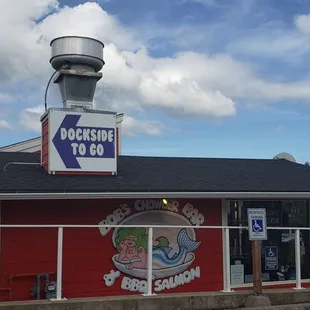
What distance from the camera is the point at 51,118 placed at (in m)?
9.91

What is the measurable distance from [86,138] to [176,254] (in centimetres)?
295

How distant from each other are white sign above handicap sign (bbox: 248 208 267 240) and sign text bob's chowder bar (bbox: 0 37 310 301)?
21.9 inches

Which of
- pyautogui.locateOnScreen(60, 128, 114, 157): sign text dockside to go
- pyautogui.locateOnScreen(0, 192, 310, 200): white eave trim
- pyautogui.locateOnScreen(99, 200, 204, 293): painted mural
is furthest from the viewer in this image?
pyautogui.locateOnScreen(60, 128, 114, 157): sign text dockside to go

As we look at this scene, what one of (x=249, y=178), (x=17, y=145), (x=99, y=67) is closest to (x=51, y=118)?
(x=99, y=67)

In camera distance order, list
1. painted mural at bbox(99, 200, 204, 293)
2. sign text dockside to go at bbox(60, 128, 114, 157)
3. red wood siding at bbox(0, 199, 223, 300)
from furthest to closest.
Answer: sign text dockside to go at bbox(60, 128, 114, 157)
painted mural at bbox(99, 200, 204, 293)
red wood siding at bbox(0, 199, 223, 300)

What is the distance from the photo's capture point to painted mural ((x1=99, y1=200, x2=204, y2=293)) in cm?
963

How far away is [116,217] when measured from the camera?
9.66 m

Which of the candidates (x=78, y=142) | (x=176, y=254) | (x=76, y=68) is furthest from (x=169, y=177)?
(x=76, y=68)

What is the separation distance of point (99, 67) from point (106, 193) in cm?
354

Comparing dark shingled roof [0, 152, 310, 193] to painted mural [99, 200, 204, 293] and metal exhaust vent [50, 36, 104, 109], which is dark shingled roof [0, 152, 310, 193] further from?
metal exhaust vent [50, 36, 104, 109]

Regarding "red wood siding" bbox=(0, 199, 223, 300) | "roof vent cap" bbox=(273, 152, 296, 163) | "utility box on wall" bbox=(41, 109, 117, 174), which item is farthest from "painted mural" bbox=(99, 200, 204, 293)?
"roof vent cap" bbox=(273, 152, 296, 163)

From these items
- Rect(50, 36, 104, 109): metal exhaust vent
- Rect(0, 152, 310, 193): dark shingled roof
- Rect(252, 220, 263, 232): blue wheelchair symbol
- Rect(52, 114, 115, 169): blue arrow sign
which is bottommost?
Rect(252, 220, 263, 232): blue wheelchair symbol

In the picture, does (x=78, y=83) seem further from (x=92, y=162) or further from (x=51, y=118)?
(x=92, y=162)

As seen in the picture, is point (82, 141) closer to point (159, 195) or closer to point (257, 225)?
point (159, 195)
